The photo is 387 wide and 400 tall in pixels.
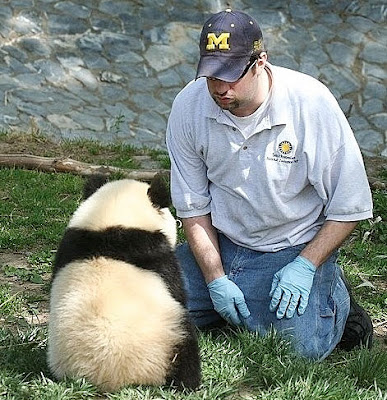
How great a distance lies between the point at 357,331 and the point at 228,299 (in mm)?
702

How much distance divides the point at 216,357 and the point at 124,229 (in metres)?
0.77

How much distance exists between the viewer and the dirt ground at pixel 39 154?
4344 mm

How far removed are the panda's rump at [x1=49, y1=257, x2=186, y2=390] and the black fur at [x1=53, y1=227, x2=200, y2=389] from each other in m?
0.04

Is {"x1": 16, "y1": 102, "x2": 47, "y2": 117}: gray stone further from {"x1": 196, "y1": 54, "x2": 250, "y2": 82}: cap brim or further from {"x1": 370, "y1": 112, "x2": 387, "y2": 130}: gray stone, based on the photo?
{"x1": 196, "y1": 54, "x2": 250, "y2": 82}: cap brim

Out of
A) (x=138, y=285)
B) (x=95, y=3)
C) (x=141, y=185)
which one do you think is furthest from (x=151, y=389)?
(x=95, y=3)

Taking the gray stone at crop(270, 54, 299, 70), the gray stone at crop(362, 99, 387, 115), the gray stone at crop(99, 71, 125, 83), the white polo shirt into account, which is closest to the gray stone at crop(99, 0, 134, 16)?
the gray stone at crop(99, 71, 125, 83)

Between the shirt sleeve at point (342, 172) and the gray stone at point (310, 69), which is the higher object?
the shirt sleeve at point (342, 172)

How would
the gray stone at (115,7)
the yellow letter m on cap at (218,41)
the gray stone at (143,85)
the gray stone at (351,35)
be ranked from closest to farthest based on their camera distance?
the yellow letter m on cap at (218,41)
the gray stone at (143,85)
the gray stone at (351,35)
the gray stone at (115,7)

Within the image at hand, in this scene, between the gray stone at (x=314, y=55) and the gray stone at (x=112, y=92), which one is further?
the gray stone at (x=314, y=55)

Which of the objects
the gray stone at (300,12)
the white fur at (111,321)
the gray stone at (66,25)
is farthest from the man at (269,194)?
the gray stone at (300,12)

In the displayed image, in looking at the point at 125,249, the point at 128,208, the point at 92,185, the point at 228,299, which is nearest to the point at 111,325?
the point at 125,249

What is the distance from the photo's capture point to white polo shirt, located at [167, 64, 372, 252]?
149 inches

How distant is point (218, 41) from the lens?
3.54m

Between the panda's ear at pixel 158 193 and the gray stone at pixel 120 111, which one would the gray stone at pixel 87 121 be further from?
the panda's ear at pixel 158 193
